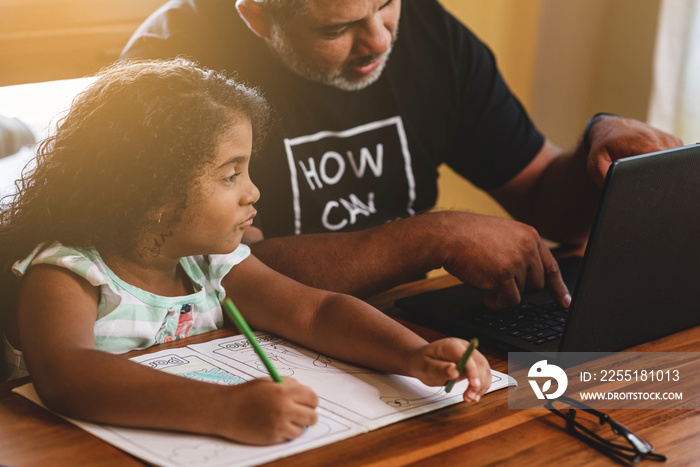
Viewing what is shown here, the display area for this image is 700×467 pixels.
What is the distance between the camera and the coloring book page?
0.59 meters

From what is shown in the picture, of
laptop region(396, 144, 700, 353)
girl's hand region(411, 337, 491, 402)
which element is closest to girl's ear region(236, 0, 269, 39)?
laptop region(396, 144, 700, 353)

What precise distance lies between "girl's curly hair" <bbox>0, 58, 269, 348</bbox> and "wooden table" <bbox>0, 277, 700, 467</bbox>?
0.20 metres

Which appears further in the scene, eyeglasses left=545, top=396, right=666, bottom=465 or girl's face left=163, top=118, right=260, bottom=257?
girl's face left=163, top=118, right=260, bottom=257

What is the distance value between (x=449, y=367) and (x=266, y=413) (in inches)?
7.6

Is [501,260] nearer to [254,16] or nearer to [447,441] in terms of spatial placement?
[447,441]

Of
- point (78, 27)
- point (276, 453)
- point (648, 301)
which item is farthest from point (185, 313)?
point (78, 27)

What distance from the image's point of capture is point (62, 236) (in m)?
0.81

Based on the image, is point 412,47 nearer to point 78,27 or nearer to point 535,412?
point 78,27

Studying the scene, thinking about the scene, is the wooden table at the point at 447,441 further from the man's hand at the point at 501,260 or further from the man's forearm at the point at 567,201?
the man's forearm at the point at 567,201

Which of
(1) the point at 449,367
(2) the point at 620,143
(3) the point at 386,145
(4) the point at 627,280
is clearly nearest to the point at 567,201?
(2) the point at 620,143

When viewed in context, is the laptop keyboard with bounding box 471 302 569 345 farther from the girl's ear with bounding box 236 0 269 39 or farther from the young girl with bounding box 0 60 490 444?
the girl's ear with bounding box 236 0 269 39

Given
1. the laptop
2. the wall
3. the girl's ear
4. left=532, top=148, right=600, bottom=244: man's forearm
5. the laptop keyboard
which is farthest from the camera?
the wall

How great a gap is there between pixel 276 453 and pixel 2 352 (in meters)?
0.49

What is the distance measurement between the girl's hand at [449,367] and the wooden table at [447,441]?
3 centimetres
